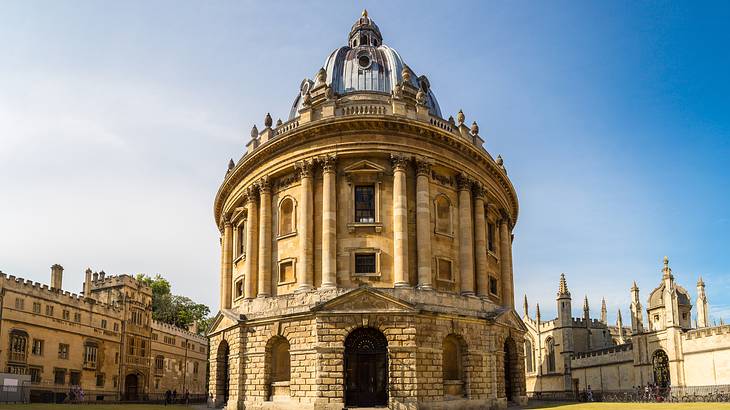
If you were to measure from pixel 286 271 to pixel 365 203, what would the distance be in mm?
6044

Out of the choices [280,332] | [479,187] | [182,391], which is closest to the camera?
[280,332]

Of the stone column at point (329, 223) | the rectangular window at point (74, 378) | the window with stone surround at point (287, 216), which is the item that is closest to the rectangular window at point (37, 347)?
the rectangular window at point (74, 378)

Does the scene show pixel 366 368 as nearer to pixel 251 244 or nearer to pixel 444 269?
pixel 444 269

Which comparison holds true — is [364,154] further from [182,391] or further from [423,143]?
[182,391]

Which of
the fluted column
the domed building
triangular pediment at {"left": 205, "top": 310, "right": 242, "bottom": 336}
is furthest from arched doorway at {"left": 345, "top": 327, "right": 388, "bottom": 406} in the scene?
the fluted column

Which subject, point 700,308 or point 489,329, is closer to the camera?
point 489,329

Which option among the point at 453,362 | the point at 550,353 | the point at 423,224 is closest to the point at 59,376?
the point at 453,362

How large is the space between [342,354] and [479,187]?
1441 cm

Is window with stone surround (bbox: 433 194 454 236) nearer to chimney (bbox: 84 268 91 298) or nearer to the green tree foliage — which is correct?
chimney (bbox: 84 268 91 298)

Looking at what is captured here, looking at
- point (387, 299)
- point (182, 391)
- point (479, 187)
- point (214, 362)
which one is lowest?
point (182, 391)

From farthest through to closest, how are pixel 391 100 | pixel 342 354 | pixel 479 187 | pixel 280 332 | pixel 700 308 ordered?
pixel 700 308
pixel 479 187
pixel 391 100
pixel 280 332
pixel 342 354

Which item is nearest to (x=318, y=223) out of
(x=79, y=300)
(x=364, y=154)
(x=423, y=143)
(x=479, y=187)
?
(x=364, y=154)

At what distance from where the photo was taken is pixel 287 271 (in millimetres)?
37250

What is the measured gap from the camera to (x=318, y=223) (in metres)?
36.4
